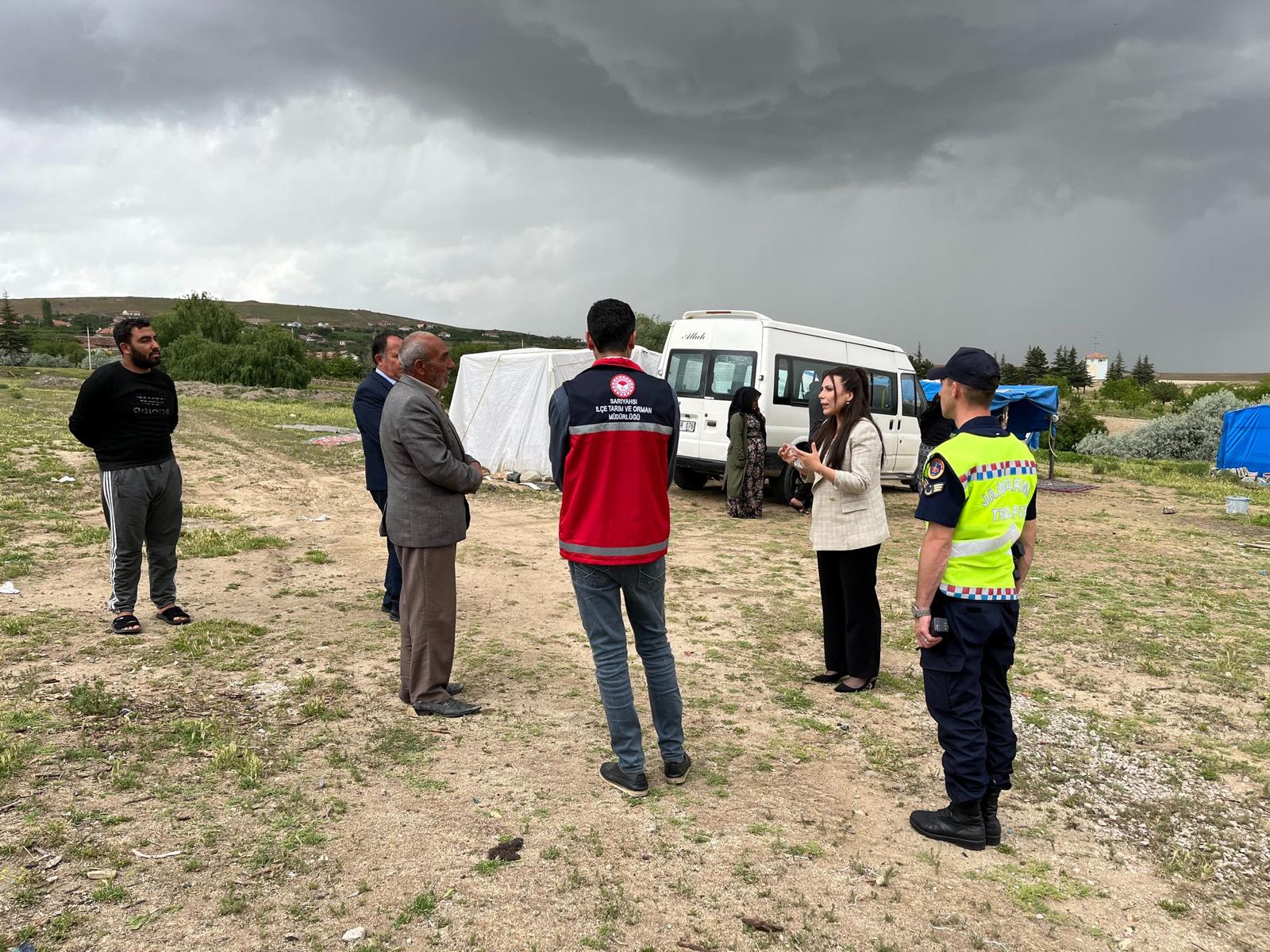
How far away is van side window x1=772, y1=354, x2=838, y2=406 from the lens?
1181cm

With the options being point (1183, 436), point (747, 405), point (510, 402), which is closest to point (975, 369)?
point (747, 405)

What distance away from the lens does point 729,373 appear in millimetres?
11852

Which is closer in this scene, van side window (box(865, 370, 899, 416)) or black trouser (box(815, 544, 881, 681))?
black trouser (box(815, 544, 881, 681))

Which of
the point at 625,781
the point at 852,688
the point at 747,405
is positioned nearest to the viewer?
the point at 625,781

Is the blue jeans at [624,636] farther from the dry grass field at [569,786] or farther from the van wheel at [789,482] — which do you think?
the van wheel at [789,482]

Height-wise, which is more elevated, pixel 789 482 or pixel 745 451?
pixel 745 451

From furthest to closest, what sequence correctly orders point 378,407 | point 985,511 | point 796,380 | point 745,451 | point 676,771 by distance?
point 796,380 < point 745,451 < point 378,407 < point 676,771 < point 985,511

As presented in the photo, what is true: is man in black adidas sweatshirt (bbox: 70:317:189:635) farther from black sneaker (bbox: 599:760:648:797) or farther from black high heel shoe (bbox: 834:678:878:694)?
black high heel shoe (bbox: 834:678:878:694)

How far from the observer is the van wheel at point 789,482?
12.2 metres

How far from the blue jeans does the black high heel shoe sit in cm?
165

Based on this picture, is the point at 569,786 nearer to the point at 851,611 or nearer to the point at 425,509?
the point at 425,509

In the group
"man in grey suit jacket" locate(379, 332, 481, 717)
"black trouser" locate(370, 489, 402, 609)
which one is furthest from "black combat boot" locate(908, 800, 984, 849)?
"black trouser" locate(370, 489, 402, 609)

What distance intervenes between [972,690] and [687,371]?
9.52m

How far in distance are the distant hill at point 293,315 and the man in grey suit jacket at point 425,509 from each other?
111 m
